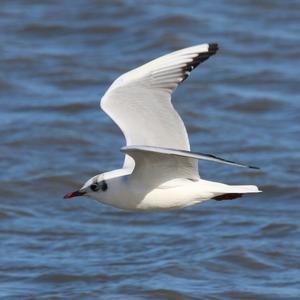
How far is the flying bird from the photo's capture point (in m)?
6.27

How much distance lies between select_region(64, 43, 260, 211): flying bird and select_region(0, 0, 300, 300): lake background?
173 cm

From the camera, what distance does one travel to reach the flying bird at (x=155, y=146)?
6266mm

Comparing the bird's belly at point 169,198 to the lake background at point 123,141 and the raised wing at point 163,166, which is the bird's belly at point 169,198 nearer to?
the raised wing at point 163,166

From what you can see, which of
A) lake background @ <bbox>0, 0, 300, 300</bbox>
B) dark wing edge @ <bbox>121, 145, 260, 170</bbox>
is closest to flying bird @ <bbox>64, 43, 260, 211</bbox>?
dark wing edge @ <bbox>121, 145, 260, 170</bbox>

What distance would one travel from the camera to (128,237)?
9.02 meters

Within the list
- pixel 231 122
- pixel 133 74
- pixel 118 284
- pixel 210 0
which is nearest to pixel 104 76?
pixel 231 122

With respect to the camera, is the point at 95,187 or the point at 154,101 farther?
the point at 154,101

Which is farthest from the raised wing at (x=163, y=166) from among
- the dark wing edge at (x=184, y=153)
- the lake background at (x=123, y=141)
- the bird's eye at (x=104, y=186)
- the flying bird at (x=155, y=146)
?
the lake background at (x=123, y=141)

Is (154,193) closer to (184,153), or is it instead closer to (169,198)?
(169,198)

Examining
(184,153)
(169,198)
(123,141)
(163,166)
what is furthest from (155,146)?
(123,141)

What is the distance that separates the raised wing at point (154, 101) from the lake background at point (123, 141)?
5.67 feet

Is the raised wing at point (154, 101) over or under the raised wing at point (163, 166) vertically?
over

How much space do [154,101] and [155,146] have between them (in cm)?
35

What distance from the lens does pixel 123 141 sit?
10.8m
